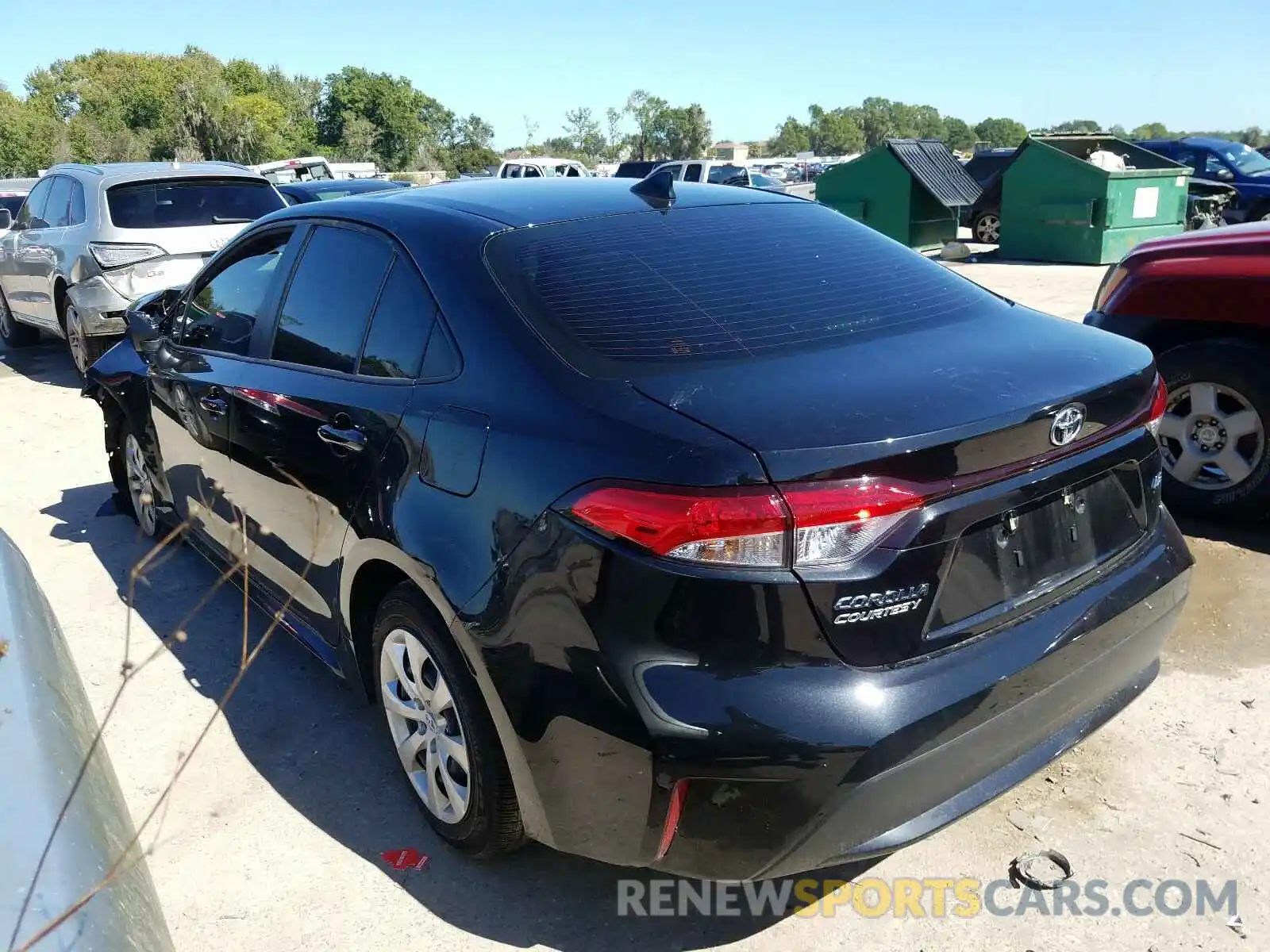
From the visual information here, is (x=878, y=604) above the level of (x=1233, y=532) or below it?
above

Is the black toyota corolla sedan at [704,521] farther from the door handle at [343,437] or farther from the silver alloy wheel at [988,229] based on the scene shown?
the silver alloy wheel at [988,229]

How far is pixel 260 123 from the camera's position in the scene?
70938mm

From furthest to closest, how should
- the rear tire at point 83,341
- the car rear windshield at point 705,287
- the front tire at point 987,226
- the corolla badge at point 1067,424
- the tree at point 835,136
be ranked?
the tree at point 835,136, the front tire at point 987,226, the rear tire at point 83,341, the car rear windshield at point 705,287, the corolla badge at point 1067,424

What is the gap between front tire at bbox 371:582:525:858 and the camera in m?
2.43

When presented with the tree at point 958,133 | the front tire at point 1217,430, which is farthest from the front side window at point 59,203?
the tree at point 958,133

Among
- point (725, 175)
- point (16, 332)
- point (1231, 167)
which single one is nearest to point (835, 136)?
point (725, 175)

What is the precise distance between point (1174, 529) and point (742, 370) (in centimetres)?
138

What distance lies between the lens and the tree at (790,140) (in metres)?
123

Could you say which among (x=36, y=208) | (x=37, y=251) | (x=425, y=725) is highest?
(x=36, y=208)

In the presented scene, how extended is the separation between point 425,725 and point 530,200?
1578 millimetres

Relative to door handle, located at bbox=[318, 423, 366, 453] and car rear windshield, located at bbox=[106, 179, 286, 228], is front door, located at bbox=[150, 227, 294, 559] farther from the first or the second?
car rear windshield, located at bbox=[106, 179, 286, 228]

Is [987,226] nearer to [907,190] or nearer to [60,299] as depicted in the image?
[907,190]

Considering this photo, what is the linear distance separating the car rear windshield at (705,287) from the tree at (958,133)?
4647 inches

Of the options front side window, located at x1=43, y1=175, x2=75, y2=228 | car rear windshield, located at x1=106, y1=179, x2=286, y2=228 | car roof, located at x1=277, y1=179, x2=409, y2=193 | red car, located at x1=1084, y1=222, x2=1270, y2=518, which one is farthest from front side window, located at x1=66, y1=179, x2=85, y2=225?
red car, located at x1=1084, y1=222, x2=1270, y2=518
